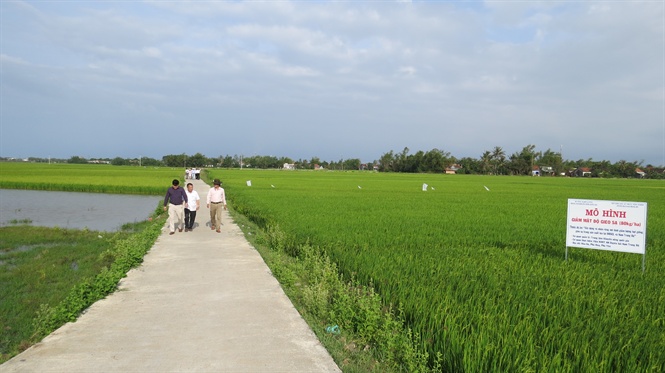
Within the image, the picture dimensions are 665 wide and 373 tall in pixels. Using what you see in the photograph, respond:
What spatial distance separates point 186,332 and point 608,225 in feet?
21.5

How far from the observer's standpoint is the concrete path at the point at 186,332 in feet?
12.4

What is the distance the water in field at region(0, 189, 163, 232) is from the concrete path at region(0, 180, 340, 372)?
32.4 ft

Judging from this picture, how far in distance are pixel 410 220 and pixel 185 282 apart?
27.6 feet

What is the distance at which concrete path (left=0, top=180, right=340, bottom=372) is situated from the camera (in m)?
3.79

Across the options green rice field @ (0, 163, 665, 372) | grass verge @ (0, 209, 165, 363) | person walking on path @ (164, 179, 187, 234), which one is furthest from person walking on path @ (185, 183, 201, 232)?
green rice field @ (0, 163, 665, 372)

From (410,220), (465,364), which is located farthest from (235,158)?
(465,364)

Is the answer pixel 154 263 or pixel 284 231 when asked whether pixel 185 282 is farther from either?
pixel 284 231

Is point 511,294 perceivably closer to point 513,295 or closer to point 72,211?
point 513,295

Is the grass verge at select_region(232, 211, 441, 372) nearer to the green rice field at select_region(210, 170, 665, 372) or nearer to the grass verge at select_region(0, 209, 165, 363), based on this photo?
the green rice field at select_region(210, 170, 665, 372)

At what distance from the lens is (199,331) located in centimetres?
452

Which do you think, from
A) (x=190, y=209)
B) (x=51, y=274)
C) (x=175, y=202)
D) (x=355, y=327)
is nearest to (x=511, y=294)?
(x=355, y=327)

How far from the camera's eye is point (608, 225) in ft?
24.3

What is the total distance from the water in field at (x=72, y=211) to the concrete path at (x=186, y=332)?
9.87 m

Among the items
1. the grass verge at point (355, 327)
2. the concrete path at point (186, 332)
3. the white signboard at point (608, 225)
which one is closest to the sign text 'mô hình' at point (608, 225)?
the white signboard at point (608, 225)
